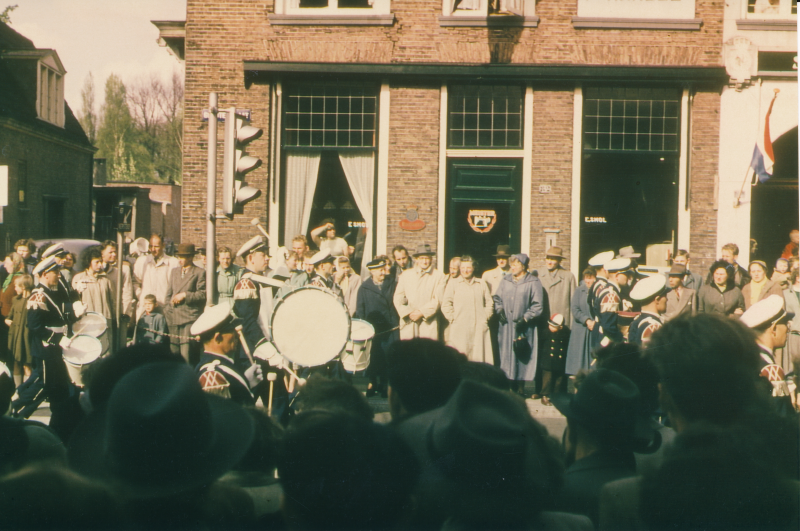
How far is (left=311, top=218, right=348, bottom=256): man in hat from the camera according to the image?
41.1 ft

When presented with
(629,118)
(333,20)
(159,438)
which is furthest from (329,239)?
(159,438)

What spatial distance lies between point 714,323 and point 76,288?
27.4 feet

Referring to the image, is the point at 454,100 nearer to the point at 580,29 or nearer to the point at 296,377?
the point at 580,29

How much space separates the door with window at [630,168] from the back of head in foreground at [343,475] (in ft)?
37.9

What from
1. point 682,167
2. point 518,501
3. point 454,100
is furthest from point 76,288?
point 682,167

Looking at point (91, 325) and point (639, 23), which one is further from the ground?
point (639, 23)

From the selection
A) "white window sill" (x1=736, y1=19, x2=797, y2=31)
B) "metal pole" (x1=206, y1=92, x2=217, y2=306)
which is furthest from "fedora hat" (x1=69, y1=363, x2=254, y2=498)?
"white window sill" (x1=736, y1=19, x2=797, y2=31)

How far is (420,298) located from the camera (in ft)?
32.0

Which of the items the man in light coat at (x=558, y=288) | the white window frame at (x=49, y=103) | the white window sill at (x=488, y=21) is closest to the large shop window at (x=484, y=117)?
the white window sill at (x=488, y=21)

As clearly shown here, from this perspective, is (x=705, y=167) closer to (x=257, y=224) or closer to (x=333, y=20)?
(x=333, y=20)

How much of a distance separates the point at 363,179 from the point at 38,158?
211 inches

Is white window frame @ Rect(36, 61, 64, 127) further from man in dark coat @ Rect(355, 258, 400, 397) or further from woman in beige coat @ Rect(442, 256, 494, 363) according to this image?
woman in beige coat @ Rect(442, 256, 494, 363)

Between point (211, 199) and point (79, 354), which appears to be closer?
point (211, 199)

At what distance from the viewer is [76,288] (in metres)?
9.36
